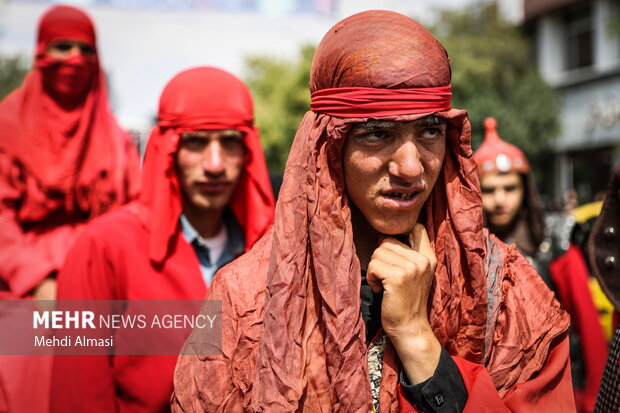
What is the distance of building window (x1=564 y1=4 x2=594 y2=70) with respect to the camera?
24969mm

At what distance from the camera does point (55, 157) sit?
13.4 ft

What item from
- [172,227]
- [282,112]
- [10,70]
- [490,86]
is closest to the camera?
[172,227]

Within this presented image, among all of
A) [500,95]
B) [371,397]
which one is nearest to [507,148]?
[371,397]

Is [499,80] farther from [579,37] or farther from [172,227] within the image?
[172,227]

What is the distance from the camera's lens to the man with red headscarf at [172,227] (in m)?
2.81

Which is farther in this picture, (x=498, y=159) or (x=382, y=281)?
(x=498, y=159)

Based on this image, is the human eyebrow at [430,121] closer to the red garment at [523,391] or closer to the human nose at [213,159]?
the red garment at [523,391]

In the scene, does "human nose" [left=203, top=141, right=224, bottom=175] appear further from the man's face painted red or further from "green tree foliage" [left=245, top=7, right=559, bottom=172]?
"green tree foliage" [left=245, top=7, right=559, bottom=172]

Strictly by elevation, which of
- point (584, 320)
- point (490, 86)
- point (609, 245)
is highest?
point (490, 86)

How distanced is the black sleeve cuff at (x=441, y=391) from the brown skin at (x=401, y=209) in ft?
0.08

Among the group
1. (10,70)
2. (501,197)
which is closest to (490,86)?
(10,70)

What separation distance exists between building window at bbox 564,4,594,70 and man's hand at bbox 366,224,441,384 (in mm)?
25819

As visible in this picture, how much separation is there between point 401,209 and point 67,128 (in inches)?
114

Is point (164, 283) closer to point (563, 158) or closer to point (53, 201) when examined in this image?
point (53, 201)
